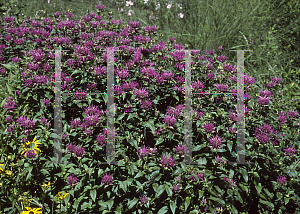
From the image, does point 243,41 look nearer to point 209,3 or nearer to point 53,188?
point 209,3


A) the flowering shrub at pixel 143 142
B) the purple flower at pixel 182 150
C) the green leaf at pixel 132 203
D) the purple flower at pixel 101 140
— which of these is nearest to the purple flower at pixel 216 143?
the flowering shrub at pixel 143 142

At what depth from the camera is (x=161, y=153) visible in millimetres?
2344

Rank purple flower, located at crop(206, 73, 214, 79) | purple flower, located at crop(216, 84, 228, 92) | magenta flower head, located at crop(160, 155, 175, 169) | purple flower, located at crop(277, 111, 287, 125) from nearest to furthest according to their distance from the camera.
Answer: magenta flower head, located at crop(160, 155, 175, 169) < purple flower, located at crop(216, 84, 228, 92) < purple flower, located at crop(277, 111, 287, 125) < purple flower, located at crop(206, 73, 214, 79)

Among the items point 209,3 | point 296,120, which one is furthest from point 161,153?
point 209,3

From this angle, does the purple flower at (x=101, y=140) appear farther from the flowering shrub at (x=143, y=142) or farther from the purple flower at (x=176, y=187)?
the purple flower at (x=176, y=187)

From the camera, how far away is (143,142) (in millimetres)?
2287

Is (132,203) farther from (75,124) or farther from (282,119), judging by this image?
(282,119)

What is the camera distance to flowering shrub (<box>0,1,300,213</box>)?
2.16 metres

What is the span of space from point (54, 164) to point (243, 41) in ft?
15.8

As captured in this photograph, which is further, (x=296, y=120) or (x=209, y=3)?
(x=209, y=3)

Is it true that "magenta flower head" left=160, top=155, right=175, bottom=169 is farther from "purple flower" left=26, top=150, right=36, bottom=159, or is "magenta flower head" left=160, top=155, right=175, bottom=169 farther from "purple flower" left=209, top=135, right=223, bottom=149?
"purple flower" left=26, top=150, right=36, bottom=159

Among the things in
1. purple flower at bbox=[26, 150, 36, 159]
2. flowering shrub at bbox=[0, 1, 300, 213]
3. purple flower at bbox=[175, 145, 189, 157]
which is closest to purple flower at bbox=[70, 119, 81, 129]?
flowering shrub at bbox=[0, 1, 300, 213]

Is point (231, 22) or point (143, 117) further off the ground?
point (231, 22)

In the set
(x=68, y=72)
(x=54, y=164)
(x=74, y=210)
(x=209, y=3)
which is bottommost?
(x=74, y=210)
